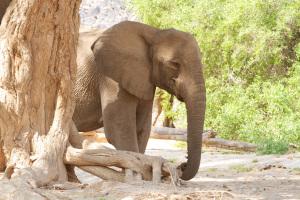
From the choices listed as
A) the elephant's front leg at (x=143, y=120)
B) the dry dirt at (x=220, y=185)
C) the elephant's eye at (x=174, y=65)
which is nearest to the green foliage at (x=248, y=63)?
the dry dirt at (x=220, y=185)

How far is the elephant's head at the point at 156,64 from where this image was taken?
27.0 feet

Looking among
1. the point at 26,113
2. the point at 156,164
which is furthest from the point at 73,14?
the point at 156,164

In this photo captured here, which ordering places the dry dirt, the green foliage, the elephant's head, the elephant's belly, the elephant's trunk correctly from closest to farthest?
the dry dirt → the elephant's trunk → the elephant's head → the elephant's belly → the green foliage

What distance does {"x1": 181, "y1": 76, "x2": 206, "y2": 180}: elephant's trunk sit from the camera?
7820mm

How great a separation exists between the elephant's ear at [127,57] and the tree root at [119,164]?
225 centimetres

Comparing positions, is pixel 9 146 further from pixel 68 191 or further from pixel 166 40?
pixel 166 40

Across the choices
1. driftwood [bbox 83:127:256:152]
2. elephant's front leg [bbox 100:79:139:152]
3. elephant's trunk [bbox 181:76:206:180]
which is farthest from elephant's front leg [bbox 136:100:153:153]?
driftwood [bbox 83:127:256:152]

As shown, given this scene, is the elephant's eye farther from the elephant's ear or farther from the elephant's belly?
the elephant's belly

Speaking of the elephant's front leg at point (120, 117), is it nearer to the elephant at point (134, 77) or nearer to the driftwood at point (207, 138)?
the elephant at point (134, 77)

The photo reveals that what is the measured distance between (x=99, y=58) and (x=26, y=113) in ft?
9.57

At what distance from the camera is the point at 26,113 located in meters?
6.83

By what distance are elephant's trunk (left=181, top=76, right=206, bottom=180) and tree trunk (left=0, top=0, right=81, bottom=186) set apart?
1.58 m

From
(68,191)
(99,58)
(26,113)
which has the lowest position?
(68,191)

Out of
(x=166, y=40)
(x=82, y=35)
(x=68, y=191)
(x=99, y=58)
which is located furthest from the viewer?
(x=82, y=35)
